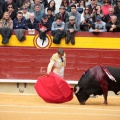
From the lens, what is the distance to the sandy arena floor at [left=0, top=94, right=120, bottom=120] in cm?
892

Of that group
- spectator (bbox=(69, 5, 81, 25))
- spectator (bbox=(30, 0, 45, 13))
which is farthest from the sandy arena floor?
spectator (bbox=(30, 0, 45, 13))

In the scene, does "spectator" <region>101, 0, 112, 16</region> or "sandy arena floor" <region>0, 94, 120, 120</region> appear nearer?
"sandy arena floor" <region>0, 94, 120, 120</region>

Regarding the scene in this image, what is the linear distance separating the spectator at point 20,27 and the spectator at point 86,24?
1.36m

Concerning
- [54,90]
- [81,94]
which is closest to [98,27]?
[54,90]

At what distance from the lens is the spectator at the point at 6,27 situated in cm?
1443

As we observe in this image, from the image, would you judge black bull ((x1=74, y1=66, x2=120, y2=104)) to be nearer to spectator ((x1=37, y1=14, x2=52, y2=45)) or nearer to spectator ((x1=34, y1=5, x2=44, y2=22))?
spectator ((x1=37, y1=14, x2=52, y2=45))

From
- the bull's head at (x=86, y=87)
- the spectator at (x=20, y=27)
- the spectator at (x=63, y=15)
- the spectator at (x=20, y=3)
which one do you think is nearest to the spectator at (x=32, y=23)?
the spectator at (x=20, y=27)

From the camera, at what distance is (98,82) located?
37.2 feet

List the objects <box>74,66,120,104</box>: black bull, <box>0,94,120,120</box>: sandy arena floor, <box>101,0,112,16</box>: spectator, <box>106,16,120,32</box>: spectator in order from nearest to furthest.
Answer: <box>0,94,120,120</box>: sandy arena floor < <box>74,66,120,104</box>: black bull < <box>106,16,120,32</box>: spectator < <box>101,0,112,16</box>: spectator

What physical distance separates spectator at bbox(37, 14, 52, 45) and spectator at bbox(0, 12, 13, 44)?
69cm

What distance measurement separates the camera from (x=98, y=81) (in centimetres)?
1134

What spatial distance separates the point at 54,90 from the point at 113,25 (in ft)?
10.5

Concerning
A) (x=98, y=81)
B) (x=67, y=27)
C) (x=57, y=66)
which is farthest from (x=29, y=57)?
(x=98, y=81)

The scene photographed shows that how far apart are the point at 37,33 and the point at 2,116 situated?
6.16 meters
